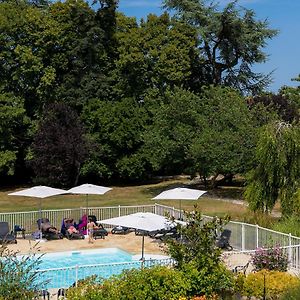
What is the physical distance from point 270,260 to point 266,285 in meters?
2.26

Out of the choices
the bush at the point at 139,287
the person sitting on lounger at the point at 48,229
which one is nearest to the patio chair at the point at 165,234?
the person sitting on lounger at the point at 48,229

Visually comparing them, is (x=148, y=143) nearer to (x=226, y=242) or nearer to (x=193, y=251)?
(x=226, y=242)

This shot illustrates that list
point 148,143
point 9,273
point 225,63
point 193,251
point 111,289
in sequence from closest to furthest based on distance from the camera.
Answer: point 9,273 → point 111,289 → point 193,251 → point 148,143 → point 225,63

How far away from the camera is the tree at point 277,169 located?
2016 cm

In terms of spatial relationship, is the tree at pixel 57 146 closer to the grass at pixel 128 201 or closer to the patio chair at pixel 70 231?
the grass at pixel 128 201

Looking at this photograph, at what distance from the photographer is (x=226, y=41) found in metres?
44.2

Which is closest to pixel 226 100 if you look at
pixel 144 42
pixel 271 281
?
pixel 144 42

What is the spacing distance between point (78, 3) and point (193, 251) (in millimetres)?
32874

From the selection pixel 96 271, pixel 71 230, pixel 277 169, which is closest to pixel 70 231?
pixel 71 230

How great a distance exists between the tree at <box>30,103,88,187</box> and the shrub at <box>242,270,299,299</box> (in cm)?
2426

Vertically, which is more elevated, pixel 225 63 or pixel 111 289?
pixel 225 63

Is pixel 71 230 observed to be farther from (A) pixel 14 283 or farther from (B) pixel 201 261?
(A) pixel 14 283

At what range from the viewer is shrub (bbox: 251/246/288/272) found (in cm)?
1366

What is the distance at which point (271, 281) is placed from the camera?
11641 mm
